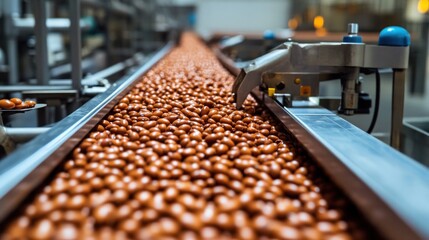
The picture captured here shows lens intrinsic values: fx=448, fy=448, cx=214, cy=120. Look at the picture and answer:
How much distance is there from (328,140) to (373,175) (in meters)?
0.30

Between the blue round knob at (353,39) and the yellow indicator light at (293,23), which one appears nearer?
the blue round knob at (353,39)

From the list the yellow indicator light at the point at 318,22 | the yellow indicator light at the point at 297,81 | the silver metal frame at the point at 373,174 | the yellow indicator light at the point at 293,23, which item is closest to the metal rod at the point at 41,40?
the yellow indicator light at the point at 297,81

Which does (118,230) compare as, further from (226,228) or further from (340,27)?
(340,27)

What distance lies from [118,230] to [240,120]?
3.24ft

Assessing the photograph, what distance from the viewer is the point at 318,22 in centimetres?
1292

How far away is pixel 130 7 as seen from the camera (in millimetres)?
6727

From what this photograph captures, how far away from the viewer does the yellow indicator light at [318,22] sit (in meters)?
12.6

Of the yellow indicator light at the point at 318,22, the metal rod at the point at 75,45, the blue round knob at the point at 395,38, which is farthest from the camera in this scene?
the yellow indicator light at the point at 318,22

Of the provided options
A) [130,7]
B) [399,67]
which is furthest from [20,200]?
[130,7]

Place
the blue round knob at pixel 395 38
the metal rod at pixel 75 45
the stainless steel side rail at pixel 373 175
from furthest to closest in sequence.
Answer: the metal rod at pixel 75 45
the blue round knob at pixel 395 38
the stainless steel side rail at pixel 373 175

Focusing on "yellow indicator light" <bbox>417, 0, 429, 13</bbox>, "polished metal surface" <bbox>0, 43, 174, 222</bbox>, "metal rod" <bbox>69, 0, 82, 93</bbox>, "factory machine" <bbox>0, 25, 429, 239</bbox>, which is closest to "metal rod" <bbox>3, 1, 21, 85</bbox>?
"metal rod" <bbox>69, 0, 82, 93</bbox>

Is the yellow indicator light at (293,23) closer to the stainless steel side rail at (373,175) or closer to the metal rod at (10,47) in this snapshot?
the metal rod at (10,47)

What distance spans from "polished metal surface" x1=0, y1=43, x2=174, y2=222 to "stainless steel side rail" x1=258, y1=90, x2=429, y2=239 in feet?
2.29

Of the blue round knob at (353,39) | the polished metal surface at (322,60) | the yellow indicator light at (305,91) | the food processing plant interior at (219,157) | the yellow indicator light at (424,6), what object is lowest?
the food processing plant interior at (219,157)
